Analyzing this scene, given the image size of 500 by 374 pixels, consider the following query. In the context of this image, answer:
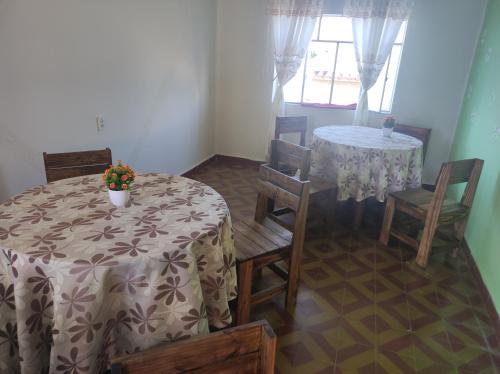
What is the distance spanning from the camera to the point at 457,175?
249 centimetres

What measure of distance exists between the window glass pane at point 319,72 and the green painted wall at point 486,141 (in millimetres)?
1578

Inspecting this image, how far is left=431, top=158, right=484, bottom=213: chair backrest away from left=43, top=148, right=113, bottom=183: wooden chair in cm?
230

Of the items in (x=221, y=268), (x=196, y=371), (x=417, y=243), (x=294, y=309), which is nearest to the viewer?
(x=196, y=371)

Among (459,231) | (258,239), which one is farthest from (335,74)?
(258,239)

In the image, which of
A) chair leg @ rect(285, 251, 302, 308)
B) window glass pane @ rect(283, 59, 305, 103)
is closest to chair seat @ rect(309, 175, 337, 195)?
chair leg @ rect(285, 251, 302, 308)

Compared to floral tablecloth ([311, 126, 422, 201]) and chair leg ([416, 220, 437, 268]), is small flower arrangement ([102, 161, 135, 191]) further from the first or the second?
chair leg ([416, 220, 437, 268])

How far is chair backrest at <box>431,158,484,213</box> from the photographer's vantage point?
Result: 2.43 m

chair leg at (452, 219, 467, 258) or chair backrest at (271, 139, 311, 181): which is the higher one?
chair backrest at (271, 139, 311, 181)

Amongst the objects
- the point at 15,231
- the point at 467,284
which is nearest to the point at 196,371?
the point at 15,231

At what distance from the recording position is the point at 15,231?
1373 mm

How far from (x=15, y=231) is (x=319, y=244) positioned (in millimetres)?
2231

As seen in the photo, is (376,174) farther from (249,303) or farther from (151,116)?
(151,116)

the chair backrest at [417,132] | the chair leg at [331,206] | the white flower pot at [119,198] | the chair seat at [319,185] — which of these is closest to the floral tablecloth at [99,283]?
the white flower pot at [119,198]

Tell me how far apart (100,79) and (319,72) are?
9.31 feet
